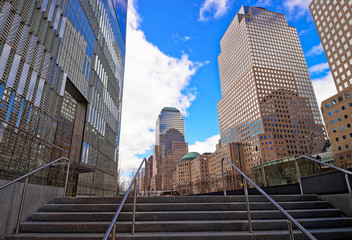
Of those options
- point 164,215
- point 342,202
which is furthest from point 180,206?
point 342,202

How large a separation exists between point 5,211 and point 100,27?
35705mm

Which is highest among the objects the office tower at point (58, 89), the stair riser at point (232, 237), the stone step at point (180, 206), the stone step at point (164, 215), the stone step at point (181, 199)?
the office tower at point (58, 89)

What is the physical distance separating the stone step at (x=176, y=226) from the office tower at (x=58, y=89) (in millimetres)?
1602

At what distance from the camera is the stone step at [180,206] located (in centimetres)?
509

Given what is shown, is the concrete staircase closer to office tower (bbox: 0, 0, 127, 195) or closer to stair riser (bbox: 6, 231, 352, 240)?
stair riser (bbox: 6, 231, 352, 240)

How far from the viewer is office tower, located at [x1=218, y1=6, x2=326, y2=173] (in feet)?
374

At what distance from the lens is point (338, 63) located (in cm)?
8450

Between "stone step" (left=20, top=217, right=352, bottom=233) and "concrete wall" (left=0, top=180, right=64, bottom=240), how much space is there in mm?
287

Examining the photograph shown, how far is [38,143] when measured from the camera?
617 cm

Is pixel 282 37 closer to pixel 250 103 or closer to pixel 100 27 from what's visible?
pixel 250 103

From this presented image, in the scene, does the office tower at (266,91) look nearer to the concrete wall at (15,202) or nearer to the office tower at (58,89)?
the office tower at (58,89)

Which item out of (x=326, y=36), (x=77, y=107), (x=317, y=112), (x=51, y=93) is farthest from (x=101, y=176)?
(x=317, y=112)

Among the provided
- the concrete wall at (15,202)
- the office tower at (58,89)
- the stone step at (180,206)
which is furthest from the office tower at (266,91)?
the concrete wall at (15,202)

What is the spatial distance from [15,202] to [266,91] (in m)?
134
